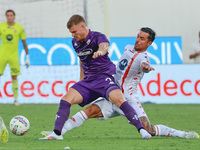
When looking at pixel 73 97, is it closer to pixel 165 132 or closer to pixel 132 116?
pixel 132 116

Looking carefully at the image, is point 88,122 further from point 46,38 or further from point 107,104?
point 46,38

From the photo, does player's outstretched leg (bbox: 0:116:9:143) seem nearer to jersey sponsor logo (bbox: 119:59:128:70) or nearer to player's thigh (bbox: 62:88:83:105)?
player's thigh (bbox: 62:88:83:105)

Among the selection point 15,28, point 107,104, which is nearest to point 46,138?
point 107,104

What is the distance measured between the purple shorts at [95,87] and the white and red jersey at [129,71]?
41 cm

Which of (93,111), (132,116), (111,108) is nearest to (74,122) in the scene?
(93,111)

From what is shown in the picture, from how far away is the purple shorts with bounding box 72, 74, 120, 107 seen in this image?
789 cm

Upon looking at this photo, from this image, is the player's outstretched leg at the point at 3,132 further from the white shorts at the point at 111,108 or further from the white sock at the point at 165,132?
the white sock at the point at 165,132

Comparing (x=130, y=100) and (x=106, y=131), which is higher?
(x=130, y=100)

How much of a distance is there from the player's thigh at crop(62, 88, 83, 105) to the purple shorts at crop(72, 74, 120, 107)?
0.05 metres

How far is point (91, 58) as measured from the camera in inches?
316

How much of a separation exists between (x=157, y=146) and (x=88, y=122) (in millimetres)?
4161

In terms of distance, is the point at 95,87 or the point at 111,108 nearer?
the point at 95,87

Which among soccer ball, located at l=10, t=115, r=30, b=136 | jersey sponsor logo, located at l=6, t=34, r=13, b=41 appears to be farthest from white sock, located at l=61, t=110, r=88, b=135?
jersey sponsor logo, located at l=6, t=34, r=13, b=41

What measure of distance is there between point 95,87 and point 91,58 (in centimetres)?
41
